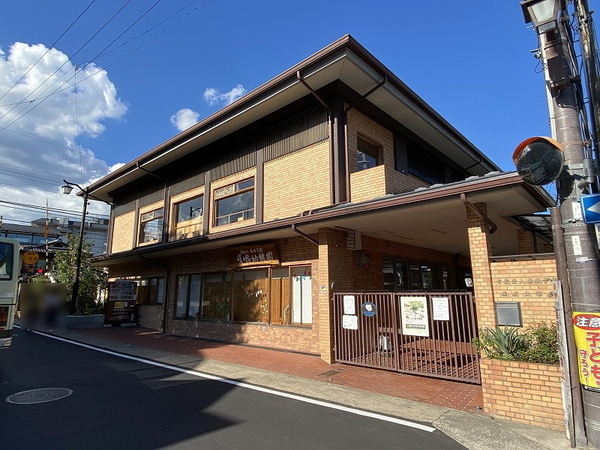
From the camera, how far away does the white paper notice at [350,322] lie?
855 cm

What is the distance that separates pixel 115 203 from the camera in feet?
72.4

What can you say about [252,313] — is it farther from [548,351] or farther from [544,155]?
[544,155]

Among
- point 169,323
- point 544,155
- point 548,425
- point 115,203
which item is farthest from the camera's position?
point 115,203

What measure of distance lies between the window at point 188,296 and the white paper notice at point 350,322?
7449mm

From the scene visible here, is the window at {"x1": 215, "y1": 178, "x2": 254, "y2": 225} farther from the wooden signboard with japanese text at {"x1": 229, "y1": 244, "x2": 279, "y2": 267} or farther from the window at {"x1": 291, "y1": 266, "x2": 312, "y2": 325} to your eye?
the window at {"x1": 291, "y1": 266, "x2": 312, "y2": 325}

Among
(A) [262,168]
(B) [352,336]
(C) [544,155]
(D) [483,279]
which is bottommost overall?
(B) [352,336]

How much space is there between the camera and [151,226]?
18.6 metres

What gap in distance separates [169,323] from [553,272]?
46.1 ft

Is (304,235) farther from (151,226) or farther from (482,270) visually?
(151,226)

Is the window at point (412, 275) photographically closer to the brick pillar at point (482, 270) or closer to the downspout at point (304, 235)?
the downspout at point (304, 235)

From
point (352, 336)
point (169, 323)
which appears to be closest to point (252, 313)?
point (352, 336)

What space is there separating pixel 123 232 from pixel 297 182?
13.7 metres

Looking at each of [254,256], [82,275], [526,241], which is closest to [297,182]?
[254,256]

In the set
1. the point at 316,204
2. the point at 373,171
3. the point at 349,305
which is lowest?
the point at 349,305
